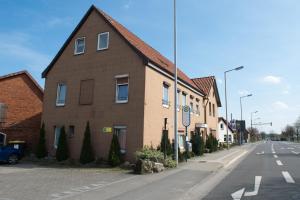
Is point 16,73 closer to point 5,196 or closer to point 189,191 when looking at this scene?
point 5,196

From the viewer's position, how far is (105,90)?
20906 millimetres

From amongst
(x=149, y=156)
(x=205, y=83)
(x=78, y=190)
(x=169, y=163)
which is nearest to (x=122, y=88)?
(x=149, y=156)

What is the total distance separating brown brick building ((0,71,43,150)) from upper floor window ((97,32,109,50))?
29.0ft

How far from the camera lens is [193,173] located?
15.4 m

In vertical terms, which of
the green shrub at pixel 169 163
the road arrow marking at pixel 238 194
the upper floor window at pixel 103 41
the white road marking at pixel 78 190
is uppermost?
the upper floor window at pixel 103 41

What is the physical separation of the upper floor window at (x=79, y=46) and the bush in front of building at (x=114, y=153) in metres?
7.44

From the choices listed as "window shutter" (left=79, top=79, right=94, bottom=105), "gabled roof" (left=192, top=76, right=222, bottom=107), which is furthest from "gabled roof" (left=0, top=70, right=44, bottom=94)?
"gabled roof" (left=192, top=76, right=222, bottom=107)

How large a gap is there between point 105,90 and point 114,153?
4389 mm

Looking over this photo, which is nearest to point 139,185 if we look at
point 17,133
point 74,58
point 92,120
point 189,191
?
point 189,191

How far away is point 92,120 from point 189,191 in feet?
36.8

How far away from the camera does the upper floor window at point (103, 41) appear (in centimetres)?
2181

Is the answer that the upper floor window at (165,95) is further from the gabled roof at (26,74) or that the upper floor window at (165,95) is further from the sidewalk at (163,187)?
the gabled roof at (26,74)

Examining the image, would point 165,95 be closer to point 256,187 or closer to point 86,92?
point 86,92

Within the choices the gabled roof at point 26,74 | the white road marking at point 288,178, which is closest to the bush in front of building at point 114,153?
the white road marking at point 288,178
